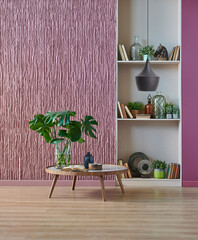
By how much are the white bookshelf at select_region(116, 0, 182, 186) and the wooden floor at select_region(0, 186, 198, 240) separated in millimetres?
777

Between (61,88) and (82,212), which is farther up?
(61,88)

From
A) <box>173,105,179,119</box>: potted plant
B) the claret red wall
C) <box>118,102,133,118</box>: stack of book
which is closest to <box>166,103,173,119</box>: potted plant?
<box>173,105,179,119</box>: potted plant

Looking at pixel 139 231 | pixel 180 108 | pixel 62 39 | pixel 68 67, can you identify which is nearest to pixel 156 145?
pixel 180 108

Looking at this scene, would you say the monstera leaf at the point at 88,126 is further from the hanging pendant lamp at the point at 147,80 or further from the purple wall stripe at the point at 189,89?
the purple wall stripe at the point at 189,89

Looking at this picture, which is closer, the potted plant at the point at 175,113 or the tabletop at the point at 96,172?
the tabletop at the point at 96,172

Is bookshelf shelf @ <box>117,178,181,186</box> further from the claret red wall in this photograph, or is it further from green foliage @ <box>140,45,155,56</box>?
green foliage @ <box>140,45,155,56</box>

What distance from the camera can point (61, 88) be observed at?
549cm

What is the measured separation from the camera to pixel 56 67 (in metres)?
5.49

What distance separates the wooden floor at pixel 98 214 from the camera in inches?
121

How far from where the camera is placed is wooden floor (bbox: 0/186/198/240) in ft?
10.1

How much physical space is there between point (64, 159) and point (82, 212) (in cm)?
106

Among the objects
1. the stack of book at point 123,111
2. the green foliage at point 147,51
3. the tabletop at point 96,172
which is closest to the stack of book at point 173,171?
the stack of book at point 123,111

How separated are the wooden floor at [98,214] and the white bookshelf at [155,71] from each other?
0.78 metres

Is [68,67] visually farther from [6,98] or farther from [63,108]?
[6,98]
